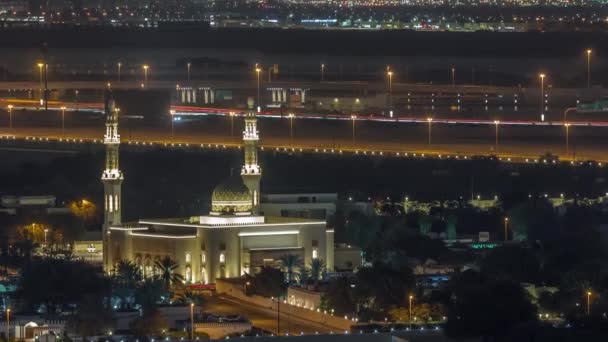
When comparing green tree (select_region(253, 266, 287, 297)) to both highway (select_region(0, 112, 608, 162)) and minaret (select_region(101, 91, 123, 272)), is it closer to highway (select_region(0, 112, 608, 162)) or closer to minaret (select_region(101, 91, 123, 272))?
minaret (select_region(101, 91, 123, 272))

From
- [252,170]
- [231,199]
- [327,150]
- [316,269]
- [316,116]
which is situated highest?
[316,116]

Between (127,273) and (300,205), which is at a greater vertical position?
(300,205)

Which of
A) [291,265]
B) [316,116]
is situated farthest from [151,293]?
[316,116]

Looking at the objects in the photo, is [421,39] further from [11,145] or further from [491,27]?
[11,145]

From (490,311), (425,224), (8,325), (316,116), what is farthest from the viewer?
(316,116)

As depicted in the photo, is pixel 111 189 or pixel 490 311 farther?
pixel 111 189

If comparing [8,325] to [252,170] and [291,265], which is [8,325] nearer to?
[291,265]
